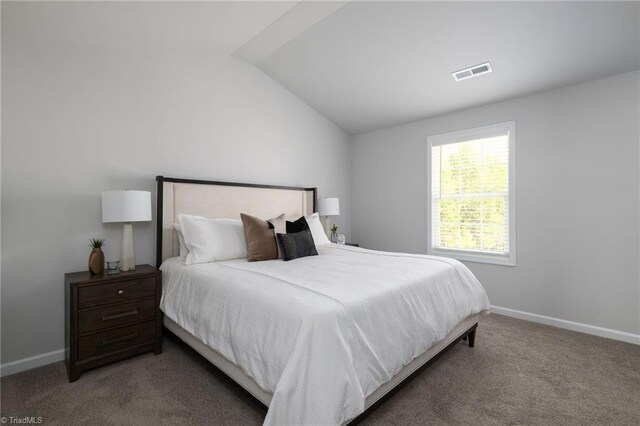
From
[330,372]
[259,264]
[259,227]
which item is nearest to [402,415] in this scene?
[330,372]

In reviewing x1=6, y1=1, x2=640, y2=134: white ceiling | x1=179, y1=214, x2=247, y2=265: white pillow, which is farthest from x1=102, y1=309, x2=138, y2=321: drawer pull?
x1=6, y1=1, x2=640, y2=134: white ceiling

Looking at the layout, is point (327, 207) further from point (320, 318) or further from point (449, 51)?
point (320, 318)

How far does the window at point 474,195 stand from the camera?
353cm

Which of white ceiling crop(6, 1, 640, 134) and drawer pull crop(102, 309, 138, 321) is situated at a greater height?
white ceiling crop(6, 1, 640, 134)

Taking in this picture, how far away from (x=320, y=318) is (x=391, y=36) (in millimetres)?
2608

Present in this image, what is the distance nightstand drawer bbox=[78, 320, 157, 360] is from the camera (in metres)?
2.17

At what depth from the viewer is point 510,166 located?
3.45 m

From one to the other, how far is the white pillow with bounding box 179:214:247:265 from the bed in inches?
6.8

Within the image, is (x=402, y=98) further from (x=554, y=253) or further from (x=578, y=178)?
(x=554, y=253)

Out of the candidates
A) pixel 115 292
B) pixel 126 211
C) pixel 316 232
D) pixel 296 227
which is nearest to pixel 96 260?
pixel 115 292

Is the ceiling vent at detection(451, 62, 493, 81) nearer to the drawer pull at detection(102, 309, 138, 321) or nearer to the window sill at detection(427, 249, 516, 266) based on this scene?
the window sill at detection(427, 249, 516, 266)

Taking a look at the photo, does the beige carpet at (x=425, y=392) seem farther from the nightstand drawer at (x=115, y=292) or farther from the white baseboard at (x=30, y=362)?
the nightstand drawer at (x=115, y=292)

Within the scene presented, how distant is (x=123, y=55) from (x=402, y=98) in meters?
2.93

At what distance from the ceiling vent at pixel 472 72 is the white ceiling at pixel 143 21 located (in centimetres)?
176
